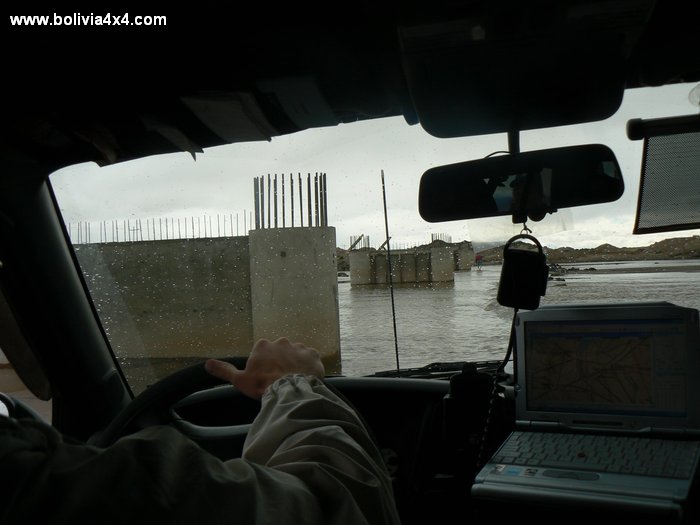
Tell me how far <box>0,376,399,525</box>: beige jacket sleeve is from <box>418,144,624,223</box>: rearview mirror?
1.55m

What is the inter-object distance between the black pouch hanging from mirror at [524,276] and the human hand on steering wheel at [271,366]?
4.61 ft

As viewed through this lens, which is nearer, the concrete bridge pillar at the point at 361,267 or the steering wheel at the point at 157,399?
the steering wheel at the point at 157,399

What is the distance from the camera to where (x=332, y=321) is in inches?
211

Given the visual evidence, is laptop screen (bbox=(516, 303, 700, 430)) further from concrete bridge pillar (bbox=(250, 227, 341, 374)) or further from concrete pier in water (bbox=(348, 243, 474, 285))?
concrete bridge pillar (bbox=(250, 227, 341, 374))

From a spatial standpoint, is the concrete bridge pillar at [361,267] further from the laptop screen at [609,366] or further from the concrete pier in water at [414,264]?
the laptop screen at [609,366]

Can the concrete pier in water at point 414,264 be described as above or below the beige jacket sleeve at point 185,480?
above

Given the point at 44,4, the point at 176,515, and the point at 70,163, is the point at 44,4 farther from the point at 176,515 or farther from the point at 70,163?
the point at 176,515

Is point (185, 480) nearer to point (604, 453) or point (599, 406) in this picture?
point (604, 453)

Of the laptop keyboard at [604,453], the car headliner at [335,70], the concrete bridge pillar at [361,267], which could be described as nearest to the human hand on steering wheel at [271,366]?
the laptop keyboard at [604,453]

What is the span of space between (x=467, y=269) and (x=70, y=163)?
227cm

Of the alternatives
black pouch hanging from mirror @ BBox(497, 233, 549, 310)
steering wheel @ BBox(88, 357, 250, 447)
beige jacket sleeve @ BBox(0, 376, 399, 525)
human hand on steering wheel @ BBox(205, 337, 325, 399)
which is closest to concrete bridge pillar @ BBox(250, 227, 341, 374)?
black pouch hanging from mirror @ BBox(497, 233, 549, 310)

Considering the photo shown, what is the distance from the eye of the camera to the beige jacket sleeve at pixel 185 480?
637 millimetres

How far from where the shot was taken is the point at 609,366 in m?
2.20

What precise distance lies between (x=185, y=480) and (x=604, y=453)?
1.68 metres
